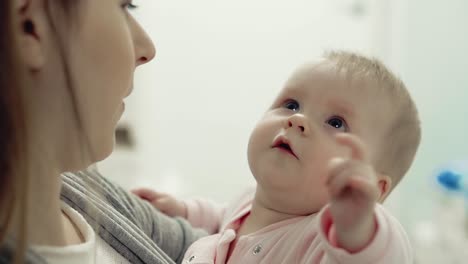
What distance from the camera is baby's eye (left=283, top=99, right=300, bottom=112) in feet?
2.75

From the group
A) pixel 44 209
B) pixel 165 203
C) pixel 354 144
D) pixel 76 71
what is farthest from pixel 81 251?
pixel 165 203

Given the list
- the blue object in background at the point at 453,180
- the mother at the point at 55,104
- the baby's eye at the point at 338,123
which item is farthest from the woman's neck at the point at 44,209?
the blue object in background at the point at 453,180

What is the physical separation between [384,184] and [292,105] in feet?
0.52

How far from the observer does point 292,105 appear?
2.78 feet

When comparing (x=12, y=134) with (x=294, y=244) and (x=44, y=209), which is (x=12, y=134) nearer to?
(x=44, y=209)

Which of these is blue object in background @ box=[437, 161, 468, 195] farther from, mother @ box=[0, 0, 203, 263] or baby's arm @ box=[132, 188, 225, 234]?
mother @ box=[0, 0, 203, 263]

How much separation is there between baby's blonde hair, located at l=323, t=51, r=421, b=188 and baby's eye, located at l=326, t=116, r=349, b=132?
0.06 meters

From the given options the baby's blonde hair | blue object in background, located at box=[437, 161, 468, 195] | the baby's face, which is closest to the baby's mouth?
the baby's face

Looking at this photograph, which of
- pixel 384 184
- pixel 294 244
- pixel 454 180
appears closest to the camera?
pixel 294 244

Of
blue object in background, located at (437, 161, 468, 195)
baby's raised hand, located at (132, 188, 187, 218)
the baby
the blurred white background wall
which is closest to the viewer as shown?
the baby

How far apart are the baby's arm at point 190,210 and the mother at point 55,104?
1.03ft

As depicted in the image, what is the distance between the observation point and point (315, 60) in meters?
0.87

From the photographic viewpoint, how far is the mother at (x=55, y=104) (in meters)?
0.51

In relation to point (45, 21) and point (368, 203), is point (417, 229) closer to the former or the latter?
point (368, 203)
